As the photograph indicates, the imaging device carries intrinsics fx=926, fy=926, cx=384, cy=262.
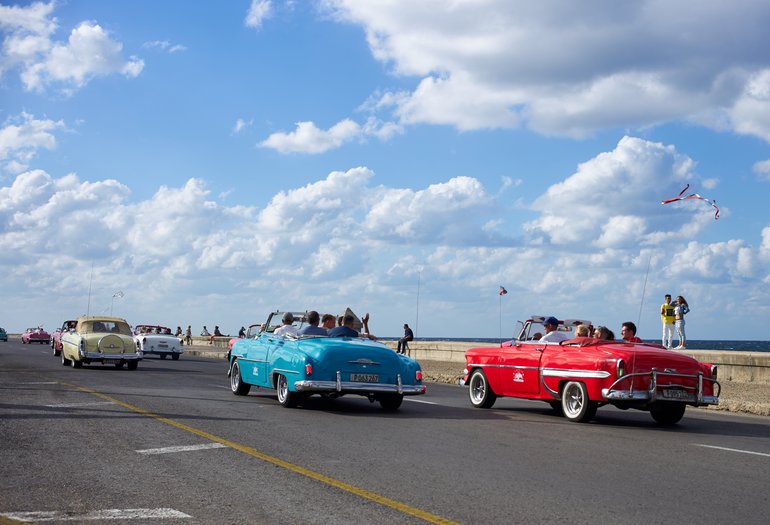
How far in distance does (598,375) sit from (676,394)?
Answer: 3.77ft

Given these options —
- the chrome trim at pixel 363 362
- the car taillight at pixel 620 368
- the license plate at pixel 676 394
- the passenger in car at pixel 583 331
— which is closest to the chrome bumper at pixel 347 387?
the chrome trim at pixel 363 362

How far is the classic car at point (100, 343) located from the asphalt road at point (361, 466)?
39.0 ft

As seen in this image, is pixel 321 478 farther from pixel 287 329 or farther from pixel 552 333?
pixel 287 329

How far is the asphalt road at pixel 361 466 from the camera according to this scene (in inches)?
262

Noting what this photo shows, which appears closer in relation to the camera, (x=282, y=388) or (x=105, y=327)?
(x=282, y=388)

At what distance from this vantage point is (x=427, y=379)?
28.7m

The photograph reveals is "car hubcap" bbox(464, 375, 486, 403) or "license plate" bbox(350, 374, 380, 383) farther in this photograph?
"car hubcap" bbox(464, 375, 486, 403)

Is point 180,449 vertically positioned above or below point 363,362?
below

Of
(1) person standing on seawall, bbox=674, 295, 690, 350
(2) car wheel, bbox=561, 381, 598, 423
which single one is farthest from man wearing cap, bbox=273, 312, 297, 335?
(1) person standing on seawall, bbox=674, 295, 690, 350

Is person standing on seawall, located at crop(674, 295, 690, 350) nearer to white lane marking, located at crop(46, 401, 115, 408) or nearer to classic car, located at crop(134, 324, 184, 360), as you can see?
white lane marking, located at crop(46, 401, 115, 408)

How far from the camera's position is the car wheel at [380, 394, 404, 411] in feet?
49.1

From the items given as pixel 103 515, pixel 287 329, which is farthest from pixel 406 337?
pixel 103 515

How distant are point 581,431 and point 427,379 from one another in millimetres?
16477

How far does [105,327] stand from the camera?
2794 centimetres
